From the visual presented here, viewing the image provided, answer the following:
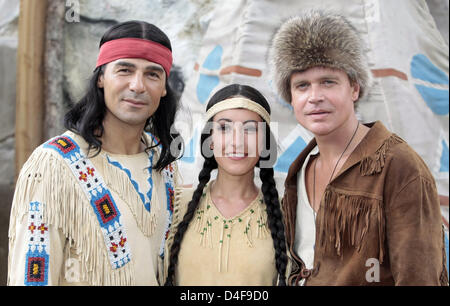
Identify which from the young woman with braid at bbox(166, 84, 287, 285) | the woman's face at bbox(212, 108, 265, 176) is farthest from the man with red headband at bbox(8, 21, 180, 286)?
the woman's face at bbox(212, 108, 265, 176)

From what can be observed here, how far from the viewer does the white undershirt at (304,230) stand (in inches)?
63.8

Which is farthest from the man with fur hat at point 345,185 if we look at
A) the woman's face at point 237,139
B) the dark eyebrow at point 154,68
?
the dark eyebrow at point 154,68

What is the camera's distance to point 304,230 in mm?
1660

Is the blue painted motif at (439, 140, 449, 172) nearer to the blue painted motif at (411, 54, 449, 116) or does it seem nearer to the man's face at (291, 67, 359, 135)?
the blue painted motif at (411, 54, 449, 116)

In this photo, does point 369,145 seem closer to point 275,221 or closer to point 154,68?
point 275,221

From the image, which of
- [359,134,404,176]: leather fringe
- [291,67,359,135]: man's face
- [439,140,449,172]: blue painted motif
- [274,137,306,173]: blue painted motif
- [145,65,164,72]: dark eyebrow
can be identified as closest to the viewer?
[359,134,404,176]: leather fringe

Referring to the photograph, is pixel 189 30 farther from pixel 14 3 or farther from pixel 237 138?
pixel 237 138

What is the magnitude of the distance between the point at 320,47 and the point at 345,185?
20.9 inches

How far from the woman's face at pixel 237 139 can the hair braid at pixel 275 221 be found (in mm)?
110

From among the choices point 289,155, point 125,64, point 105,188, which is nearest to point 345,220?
point 105,188

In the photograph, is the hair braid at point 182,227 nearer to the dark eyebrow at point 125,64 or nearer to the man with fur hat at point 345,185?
the man with fur hat at point 345,185

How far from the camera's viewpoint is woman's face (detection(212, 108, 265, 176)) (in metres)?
1.72

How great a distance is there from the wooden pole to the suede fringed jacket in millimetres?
2136

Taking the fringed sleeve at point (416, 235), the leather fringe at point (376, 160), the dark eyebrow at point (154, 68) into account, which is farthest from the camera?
the dark eyebrow at point (154, 68)
